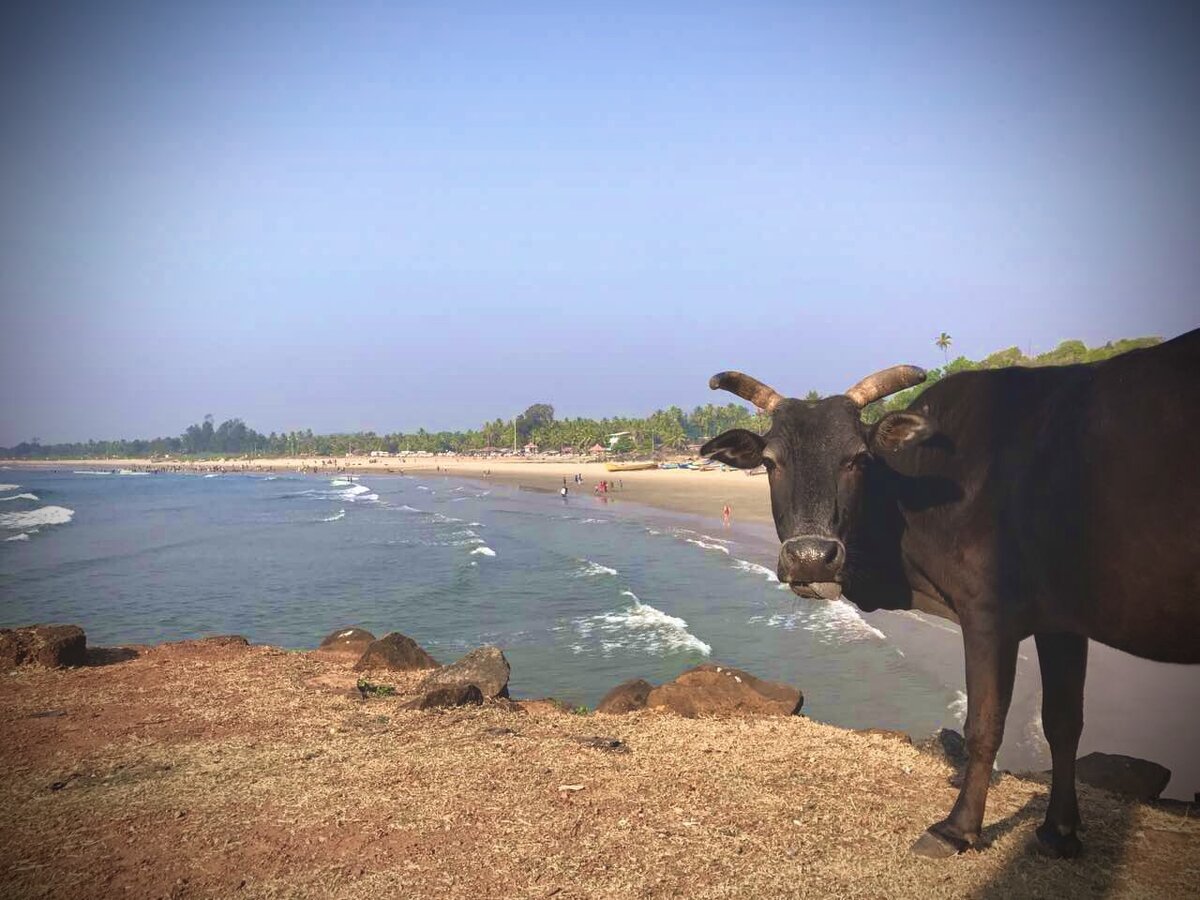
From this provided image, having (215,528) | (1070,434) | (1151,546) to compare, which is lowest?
(215,528)

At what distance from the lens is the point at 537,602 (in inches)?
972

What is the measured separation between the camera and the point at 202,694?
9977 mm

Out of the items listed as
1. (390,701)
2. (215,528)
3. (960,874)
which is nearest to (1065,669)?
(960,874)

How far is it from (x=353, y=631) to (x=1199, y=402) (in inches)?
527

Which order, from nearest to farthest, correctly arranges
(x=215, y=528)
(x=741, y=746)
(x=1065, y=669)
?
(x=1065, y=669), (x=741, y=746), (x=215, y=528)

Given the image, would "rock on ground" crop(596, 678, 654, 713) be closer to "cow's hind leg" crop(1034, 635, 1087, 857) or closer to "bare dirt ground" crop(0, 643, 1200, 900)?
"bare dirt ground" crop(0, 643, 1200, 900)

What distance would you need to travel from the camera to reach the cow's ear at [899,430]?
5.58 metres

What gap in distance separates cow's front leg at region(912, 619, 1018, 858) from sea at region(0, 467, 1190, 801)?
6.16 metres

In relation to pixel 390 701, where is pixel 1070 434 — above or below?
above

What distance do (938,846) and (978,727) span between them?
865 millimetres

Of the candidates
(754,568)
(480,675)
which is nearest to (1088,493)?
(480,675)

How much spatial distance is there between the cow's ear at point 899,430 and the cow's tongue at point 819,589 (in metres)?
1.11

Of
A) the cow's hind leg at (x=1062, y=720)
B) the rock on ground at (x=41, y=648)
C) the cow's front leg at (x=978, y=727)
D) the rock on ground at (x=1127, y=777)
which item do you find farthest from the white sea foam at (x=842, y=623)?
the rock on ground at (x=41, y=648)

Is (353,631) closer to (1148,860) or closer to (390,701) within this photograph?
(390,701)
